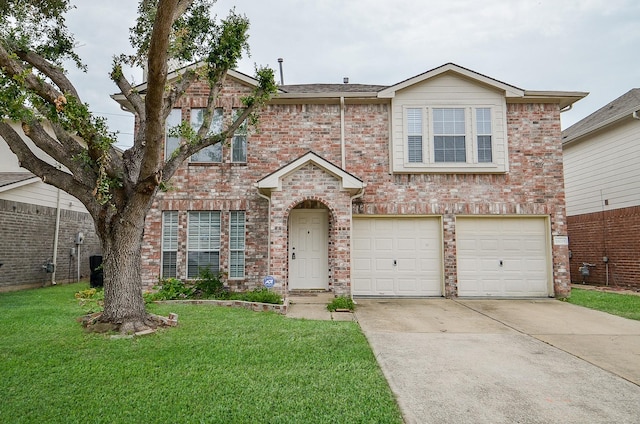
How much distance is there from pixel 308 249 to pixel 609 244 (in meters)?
9.91

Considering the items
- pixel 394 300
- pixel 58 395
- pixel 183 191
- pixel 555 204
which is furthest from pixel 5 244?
pixel 555 204

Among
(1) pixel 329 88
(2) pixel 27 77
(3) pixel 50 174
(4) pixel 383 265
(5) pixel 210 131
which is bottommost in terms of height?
(4) pixel 383 265

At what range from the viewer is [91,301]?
8.71 metres

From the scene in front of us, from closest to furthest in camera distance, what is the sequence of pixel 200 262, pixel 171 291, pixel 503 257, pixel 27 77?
pixel 27 77, pixel 171 291, pixel 200 262, pixel 503 257

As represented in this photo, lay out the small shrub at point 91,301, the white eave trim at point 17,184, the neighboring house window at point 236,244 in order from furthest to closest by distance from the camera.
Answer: the white eave trim at point 17,184 < the neighboring house window at point 236,244 < the small shrub at point 91,301

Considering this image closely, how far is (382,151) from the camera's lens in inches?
409

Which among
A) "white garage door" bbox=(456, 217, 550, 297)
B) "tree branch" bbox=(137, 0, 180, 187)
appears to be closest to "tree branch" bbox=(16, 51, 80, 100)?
"tree branch" bbox=(137, 0, 180, 187)

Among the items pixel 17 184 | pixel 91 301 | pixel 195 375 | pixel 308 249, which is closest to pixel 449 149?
pixel 308 249

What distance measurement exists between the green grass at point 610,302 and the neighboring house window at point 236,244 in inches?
338

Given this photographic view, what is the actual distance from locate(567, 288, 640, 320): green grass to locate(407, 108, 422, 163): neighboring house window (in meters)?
5.39

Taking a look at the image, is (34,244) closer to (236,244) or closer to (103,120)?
(236,244)

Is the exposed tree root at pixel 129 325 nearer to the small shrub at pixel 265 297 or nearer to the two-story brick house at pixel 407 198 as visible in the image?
the small shrub at pixel 265 297

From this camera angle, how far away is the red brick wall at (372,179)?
10.1 metres

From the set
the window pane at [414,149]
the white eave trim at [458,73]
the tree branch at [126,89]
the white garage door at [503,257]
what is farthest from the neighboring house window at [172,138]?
the white garage door at [503,257]
